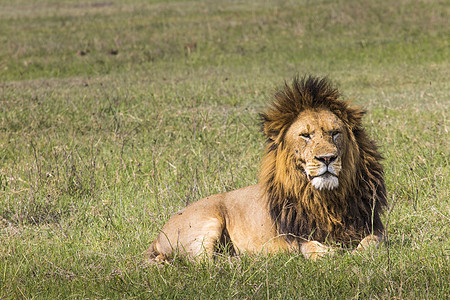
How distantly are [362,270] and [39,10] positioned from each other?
28.5 meters

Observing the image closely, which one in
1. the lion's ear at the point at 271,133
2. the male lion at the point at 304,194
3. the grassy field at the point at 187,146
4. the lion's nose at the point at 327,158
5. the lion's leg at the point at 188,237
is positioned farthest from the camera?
the lion's ear at the point at 271,133

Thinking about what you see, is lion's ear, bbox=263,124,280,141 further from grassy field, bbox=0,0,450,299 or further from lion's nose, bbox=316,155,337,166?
grassy field, bbox=0,0,450,299

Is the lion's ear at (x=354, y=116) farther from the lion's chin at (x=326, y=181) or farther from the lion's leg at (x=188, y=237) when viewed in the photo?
the lion's leg at (x=188, y=237)

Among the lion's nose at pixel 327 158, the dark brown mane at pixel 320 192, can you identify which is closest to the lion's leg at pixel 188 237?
the dark brown mane at pixel 320 192

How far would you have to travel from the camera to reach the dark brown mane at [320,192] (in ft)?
12.8

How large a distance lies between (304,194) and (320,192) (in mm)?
110

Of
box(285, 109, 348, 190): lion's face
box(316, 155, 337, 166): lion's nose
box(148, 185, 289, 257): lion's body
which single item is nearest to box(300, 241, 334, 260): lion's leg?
box(148, 185, 289, 257): lion's body

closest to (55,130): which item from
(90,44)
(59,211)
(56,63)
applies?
(59,211)

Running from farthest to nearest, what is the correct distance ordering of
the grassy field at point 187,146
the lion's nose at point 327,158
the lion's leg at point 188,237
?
the lion's leg at point 188,237
the lion's nose at point 327,158
the grassy field at point 187,146

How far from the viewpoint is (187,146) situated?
730cm

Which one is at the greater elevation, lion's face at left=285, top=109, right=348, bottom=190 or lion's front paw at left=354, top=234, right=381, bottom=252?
lion's face at left=285, top=109, right=348, bottom=190

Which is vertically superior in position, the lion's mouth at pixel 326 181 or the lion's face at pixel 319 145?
the lion's face at pixel 319 145

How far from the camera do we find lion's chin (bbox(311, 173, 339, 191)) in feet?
12.1

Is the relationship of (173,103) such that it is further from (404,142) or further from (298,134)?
(298,134)
